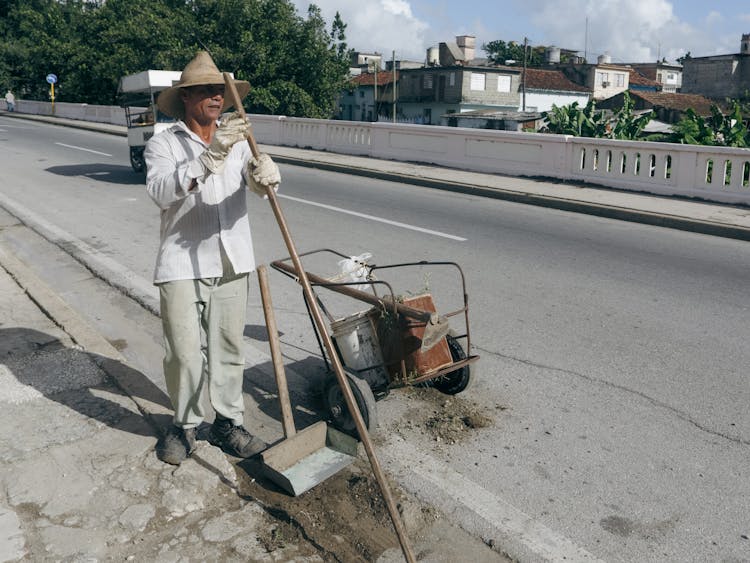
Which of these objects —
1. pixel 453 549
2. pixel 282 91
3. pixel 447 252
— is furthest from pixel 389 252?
pixel 282 91

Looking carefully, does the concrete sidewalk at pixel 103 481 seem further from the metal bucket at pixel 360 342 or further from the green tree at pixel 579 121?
the green tree at pixel 579 121

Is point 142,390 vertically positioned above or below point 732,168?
below

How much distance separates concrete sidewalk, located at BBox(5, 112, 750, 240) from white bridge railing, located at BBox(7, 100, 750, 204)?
0.28 m

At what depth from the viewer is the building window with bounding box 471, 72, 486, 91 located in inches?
2808

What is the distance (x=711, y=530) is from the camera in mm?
3295

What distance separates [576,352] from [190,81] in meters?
3.43

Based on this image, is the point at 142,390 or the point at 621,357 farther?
the point at 621,357

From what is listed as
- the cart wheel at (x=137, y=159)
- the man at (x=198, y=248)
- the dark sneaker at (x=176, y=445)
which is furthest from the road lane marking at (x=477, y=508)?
the cart wheel at (x=137, y=159)

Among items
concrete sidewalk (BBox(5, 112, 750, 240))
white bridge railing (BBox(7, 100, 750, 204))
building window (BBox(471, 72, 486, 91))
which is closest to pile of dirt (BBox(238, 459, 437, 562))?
concrete sidewalk (BBox(5, 112, 750, 240))

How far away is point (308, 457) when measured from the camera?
12.4 feet

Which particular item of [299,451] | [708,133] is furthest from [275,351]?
[708,133]

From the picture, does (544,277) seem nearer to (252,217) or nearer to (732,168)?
(252,217)

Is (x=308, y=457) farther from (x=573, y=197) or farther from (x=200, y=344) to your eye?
(x=573, y=197)

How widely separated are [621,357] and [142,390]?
11.0ft
